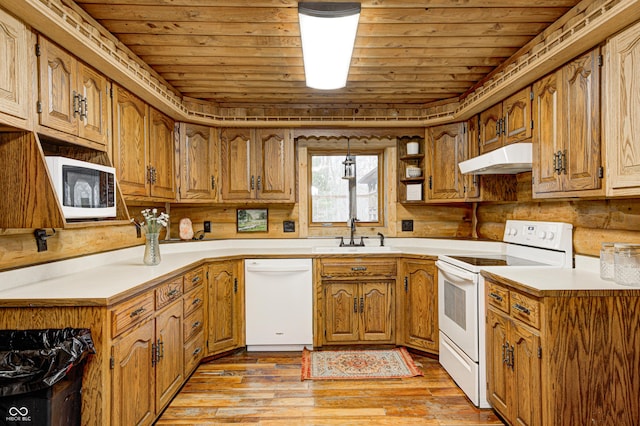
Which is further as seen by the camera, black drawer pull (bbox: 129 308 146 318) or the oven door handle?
the oven door handle

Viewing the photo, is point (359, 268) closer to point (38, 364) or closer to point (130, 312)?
point (130, 312)

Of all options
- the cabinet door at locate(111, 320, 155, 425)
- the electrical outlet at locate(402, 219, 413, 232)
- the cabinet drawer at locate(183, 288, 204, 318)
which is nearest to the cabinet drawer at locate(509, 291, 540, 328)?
the electrical outlet at locate(402, 219, 413, 232)

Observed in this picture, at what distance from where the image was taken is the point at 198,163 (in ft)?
11.3

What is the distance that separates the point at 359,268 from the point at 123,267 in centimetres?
180

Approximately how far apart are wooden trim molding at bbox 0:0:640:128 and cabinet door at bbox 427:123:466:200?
11 cm

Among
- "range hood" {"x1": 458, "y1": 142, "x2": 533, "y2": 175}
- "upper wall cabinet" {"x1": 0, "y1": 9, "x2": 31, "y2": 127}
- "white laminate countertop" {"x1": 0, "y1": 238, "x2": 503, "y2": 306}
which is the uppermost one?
"upper wall cabinet" {"x1": 0, "y1": 9, "x2": 31, "y2": 127}

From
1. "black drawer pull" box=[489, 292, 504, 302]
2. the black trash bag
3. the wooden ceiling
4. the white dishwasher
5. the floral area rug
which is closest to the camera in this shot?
the black trash bag

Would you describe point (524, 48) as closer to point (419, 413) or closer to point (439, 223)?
point (439, 223)

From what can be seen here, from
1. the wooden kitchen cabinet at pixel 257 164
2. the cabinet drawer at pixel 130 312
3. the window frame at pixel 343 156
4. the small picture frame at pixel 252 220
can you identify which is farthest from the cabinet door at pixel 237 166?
the cabinet drawer at pixel 130 312

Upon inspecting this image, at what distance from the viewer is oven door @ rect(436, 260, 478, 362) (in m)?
2.39

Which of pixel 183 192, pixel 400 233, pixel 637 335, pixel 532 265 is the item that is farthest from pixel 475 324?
pixel 183 192

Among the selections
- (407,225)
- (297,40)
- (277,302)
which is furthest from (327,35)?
(407,225)

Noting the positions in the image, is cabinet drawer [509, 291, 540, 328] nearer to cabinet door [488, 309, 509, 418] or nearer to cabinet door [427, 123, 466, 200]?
cabinet door [488, 309, 509, 418]

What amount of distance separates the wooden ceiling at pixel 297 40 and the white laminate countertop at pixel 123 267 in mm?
1386
